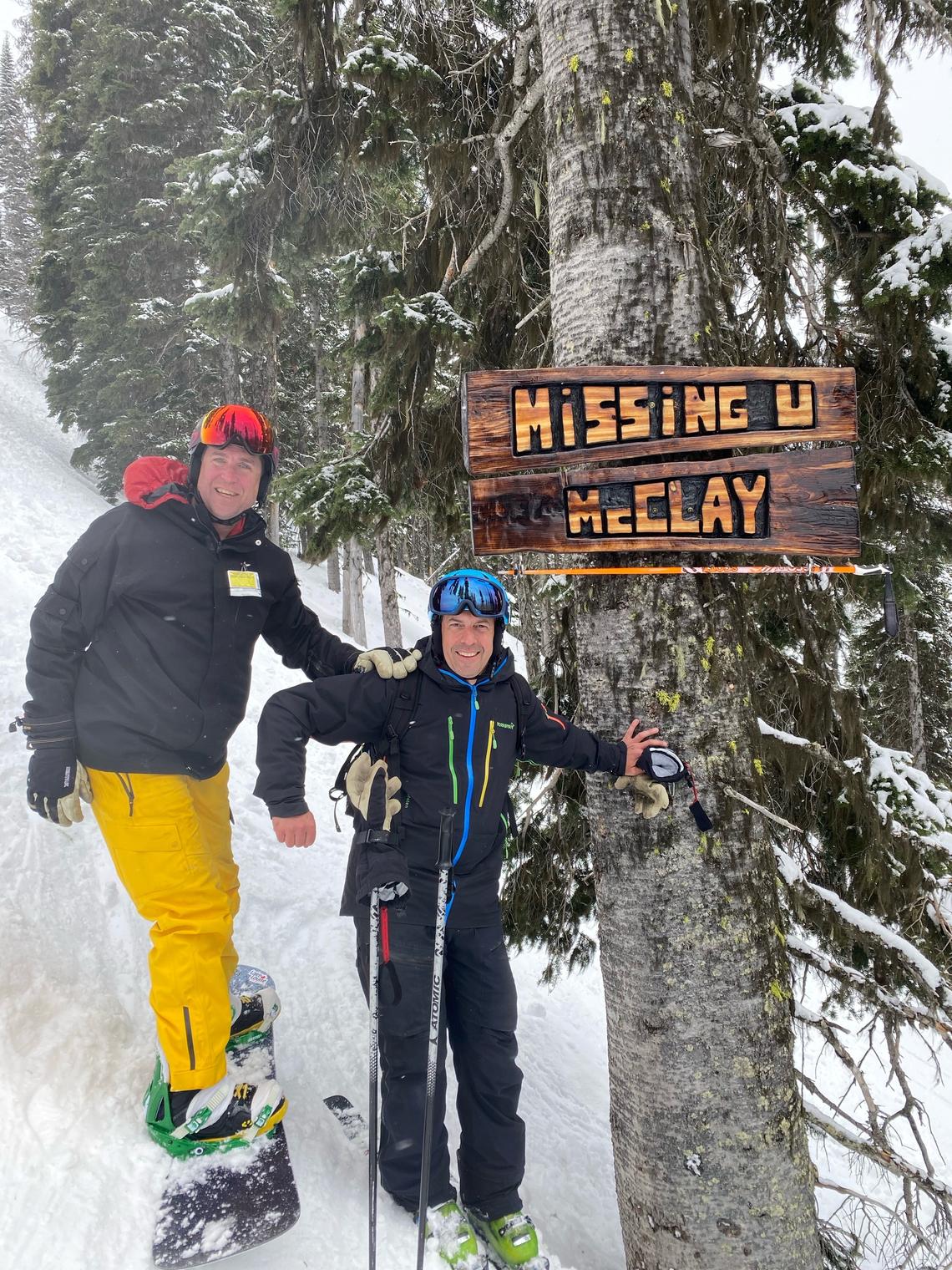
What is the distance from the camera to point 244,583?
322 cm

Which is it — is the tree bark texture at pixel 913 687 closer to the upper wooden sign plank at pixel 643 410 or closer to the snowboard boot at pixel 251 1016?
the upper wooden sign plank at pixel 643 410

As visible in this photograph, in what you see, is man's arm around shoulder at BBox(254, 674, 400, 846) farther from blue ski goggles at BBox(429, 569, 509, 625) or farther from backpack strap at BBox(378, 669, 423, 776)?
blue ski goggles at BBox(429, 569, 509, 625)

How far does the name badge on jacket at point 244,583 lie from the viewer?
125 inches

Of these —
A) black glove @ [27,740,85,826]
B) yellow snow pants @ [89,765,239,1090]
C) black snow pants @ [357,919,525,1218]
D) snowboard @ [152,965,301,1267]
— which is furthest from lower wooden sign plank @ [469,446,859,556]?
snowboard @ [152,965,301,1267]

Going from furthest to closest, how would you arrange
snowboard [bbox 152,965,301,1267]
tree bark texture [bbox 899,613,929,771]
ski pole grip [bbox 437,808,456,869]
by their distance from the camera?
tree bark texture [bbox 899,613,929,771], ski pole grip [bbox 437,808,456,869], snowboard [bbox 152,965,301,1267]

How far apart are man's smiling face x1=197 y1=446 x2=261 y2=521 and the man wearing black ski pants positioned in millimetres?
849

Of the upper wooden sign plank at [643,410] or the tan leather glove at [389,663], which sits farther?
the tan leather glove at [389,663]

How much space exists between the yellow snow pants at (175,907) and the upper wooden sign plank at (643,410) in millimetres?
1858

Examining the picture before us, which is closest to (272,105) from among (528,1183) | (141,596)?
(141,596)

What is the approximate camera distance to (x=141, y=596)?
3000mm

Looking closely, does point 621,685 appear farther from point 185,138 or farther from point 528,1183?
point 185,138

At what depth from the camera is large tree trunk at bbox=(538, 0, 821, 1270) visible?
8.71ft

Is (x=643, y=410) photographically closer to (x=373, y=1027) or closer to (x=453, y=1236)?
(x=373, y=1027)

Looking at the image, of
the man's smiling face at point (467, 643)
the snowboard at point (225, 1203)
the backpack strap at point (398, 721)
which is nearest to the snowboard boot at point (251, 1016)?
the snowboard at point (225, 1203)
